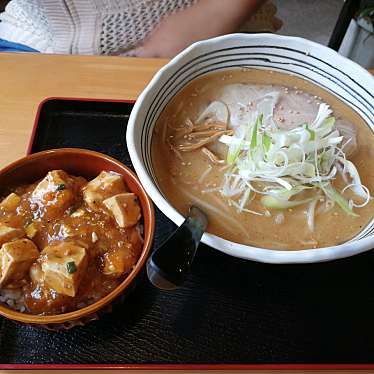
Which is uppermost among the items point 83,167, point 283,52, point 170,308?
point 283,52

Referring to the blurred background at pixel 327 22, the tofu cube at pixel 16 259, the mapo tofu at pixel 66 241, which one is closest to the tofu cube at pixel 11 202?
the mapo tofu at pixel 66 241

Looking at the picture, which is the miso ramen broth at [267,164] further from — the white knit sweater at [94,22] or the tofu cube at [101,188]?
the white knit sweater at [94,22]

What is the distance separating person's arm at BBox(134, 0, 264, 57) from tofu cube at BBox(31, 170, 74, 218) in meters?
0.82

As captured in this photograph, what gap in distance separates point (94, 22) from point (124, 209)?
0.87 meters

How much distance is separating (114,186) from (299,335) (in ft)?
1.63

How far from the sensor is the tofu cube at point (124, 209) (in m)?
0.90

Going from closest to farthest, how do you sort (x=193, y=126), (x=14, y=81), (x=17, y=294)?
(x=17, y=294), (x=193, y=126), (x=14, y=81)

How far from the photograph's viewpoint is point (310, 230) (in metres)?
0.92

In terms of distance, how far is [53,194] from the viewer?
2.99ft

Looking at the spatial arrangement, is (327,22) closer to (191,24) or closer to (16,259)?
(191,24)

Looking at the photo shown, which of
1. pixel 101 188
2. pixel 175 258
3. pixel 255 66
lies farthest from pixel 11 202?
pixel 255 66

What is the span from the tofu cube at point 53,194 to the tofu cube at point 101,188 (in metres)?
0.04

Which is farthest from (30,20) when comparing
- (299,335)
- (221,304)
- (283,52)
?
(299,335)

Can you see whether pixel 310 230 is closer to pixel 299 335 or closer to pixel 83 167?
pixel 299 335
